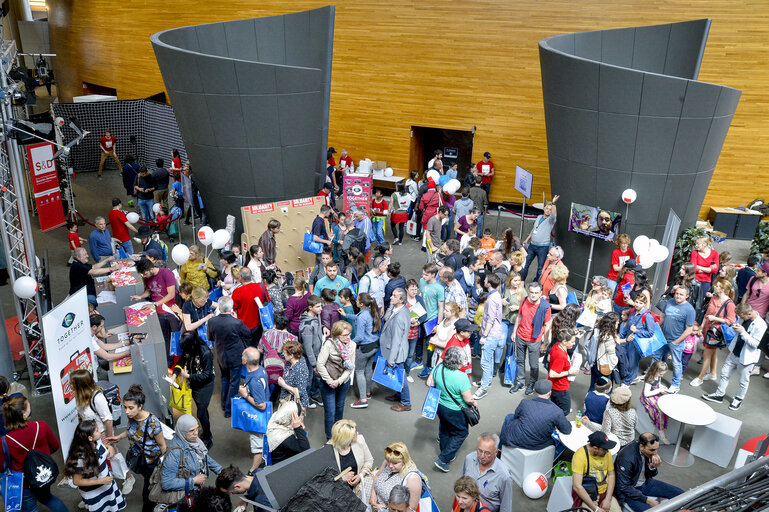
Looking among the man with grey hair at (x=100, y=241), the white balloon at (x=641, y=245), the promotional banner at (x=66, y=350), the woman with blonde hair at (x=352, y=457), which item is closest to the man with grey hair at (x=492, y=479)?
the woman with blonde hair at (x=352, y=457)

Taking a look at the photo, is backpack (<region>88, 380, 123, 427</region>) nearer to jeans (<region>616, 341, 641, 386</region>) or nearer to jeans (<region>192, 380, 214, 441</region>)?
jeans (<region>192, 380, 214, 441</region>)

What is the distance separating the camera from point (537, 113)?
14836 mm

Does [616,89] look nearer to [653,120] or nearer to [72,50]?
[653,120]

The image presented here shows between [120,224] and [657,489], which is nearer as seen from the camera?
[657,489]

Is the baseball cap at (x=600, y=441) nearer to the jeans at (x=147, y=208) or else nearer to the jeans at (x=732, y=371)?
the jeans at (x=732, y=371)

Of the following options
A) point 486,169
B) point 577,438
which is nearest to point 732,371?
point 577,438

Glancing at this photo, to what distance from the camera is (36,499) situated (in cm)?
536

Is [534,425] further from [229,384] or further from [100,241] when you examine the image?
[100,241]

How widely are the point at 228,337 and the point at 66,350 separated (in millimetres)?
1548

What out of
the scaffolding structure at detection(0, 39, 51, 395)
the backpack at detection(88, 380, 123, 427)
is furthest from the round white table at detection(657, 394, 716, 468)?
the scaffolding structure at detection(0, 39, 51, 395)

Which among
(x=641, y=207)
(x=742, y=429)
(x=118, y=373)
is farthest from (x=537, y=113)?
(x=118, y=373)

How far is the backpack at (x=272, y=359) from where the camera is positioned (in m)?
6.48

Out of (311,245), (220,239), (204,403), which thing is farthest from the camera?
(311,245)

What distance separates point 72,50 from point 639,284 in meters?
22.0
